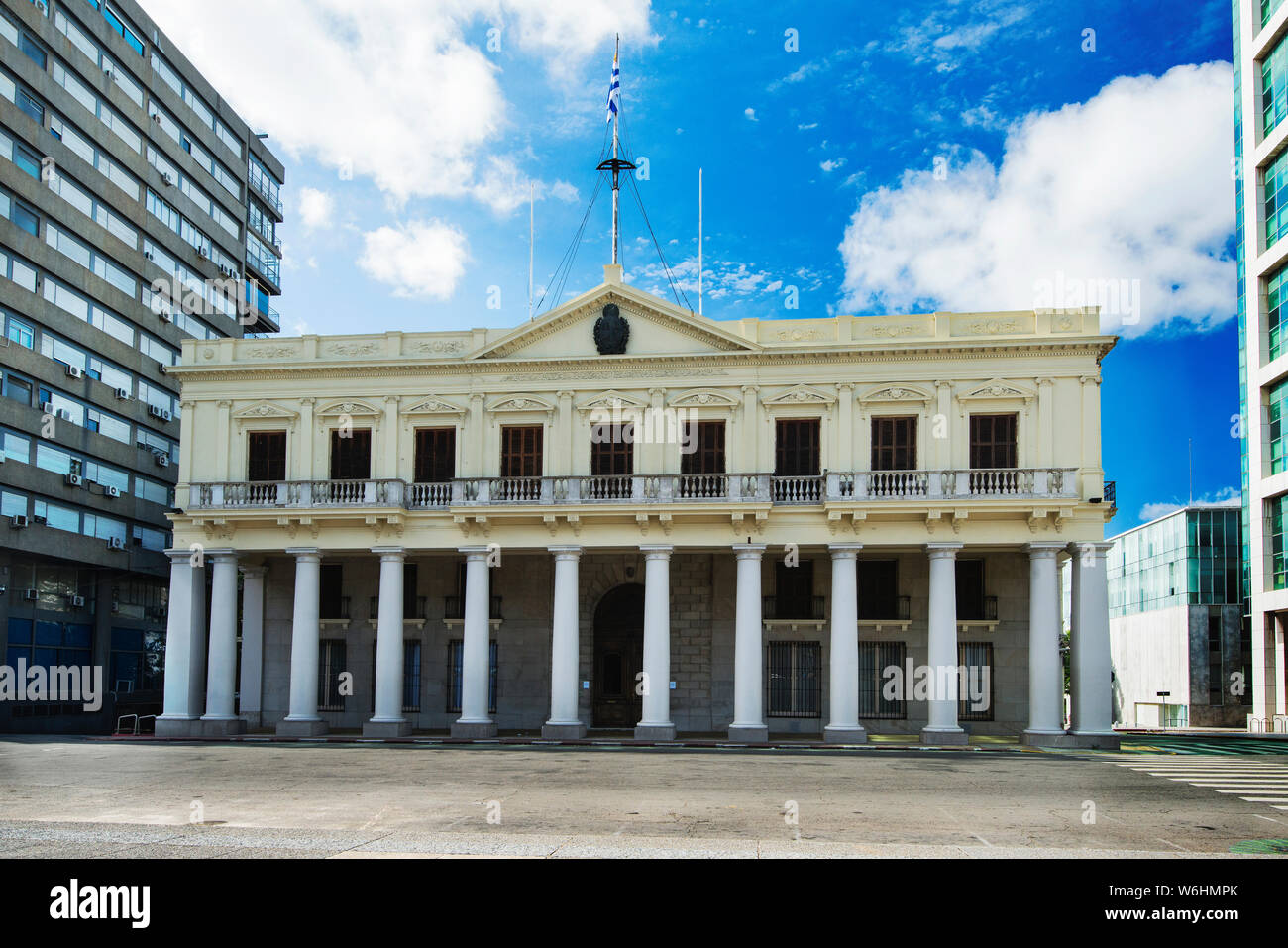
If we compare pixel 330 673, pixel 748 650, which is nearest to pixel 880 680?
pixel 748 650

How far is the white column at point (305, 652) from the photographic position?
1410 inches

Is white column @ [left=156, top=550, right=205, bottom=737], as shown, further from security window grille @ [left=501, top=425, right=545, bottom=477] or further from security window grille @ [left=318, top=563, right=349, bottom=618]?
security window grille @ [left=501, top=425, right=545, bottom=477]

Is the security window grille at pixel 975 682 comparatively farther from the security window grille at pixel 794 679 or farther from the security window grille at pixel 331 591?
the security window grille at pixel 331 591

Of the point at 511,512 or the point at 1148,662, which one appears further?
the point at 1148,662

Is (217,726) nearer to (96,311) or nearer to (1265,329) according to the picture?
(96,311)

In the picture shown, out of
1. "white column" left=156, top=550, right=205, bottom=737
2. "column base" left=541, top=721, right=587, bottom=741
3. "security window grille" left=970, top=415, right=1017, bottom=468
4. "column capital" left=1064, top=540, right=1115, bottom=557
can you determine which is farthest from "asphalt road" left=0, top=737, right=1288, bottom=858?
"security window grille" left=970, top=415, right=1017, bottom=468

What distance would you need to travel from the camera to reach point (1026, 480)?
33531 millimetres

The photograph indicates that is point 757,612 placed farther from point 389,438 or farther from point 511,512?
point 389,438

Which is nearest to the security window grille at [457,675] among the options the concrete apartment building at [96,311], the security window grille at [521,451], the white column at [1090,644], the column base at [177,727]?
the security window grille at [521,451]

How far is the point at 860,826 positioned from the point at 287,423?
28.2m

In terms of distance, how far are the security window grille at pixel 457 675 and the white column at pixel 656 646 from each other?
21.7 feet

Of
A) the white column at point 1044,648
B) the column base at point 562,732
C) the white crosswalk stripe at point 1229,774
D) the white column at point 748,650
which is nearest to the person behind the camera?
the white crosswalk stripe at point 1229,774
